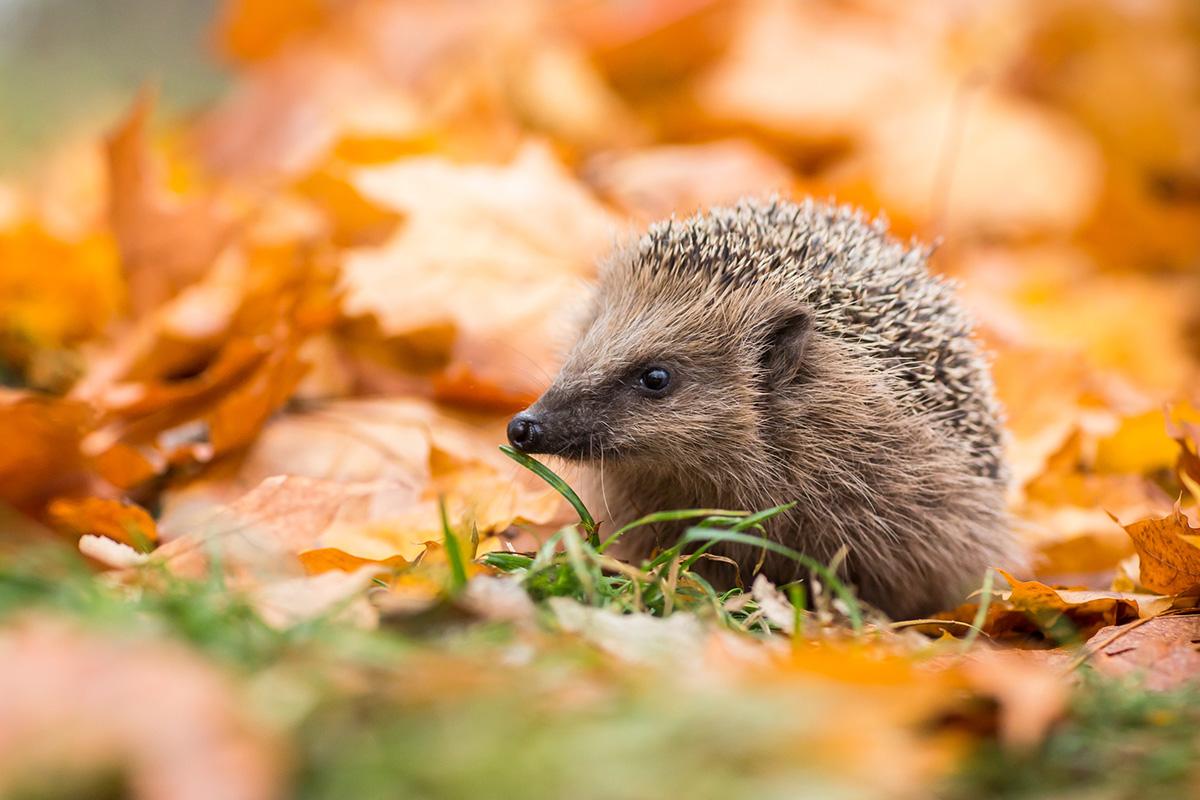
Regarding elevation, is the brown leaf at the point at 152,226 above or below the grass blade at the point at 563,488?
above

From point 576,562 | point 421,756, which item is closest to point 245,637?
point 421,756

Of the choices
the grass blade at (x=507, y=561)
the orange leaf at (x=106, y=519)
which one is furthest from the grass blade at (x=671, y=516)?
the orange leaf at (x=106, y=519)

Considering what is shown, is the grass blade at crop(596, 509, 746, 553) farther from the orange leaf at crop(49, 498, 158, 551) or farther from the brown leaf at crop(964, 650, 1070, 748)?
the orange leaf at crop(49, 498, 158, 551)

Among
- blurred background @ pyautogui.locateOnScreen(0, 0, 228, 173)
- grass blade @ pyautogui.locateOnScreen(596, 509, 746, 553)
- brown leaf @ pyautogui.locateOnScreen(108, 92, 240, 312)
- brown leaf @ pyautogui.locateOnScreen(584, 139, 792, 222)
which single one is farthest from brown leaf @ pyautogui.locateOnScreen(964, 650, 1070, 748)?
blurred background @ pyautogui.locateOnScreen(0, 0, 228, 173)

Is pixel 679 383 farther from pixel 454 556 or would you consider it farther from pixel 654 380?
pixel 454 556

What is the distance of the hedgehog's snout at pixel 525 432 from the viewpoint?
289cm

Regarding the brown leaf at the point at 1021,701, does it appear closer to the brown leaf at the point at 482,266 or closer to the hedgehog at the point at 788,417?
the hedgehog at the point at 788,417

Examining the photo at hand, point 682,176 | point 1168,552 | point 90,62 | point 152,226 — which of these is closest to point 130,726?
point 1168,552

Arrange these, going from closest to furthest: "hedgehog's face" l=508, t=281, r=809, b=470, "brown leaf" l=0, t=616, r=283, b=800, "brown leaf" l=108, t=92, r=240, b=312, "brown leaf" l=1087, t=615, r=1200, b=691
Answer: "brown leaf" l=0, t=616, r=283, b=800
"brown leaf" l=1087, t=615, r=1200, b=691
"hedgehog's face" l=508, t=281, r=809, b=470
"brown leaf" l=108, t=92, r=240, b=312

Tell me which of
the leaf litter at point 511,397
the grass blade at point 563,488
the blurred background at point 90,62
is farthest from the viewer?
the blurred background at point 90,62

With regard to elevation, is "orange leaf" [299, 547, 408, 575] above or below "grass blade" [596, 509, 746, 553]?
below

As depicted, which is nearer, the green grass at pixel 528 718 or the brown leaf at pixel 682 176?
the green grass at pixel 528 718

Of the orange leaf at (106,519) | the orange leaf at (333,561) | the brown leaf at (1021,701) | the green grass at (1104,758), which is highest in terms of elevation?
the brown leaf at (1021,701)

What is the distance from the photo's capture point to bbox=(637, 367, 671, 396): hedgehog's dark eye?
10.1ft
